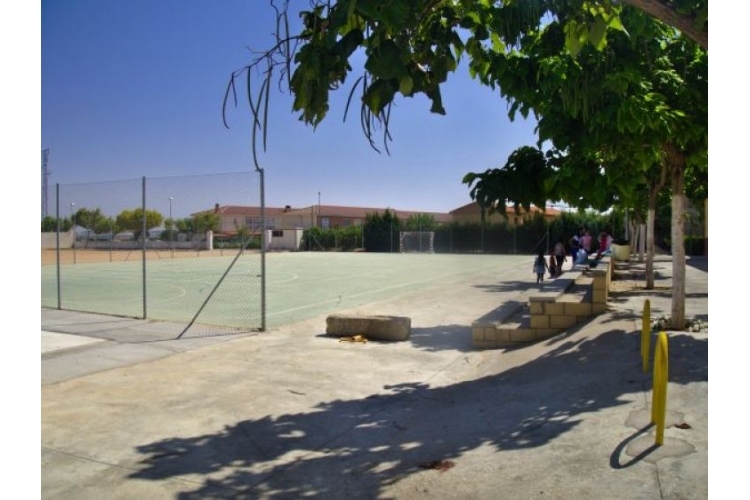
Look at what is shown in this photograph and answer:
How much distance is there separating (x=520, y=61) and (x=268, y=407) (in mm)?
4878

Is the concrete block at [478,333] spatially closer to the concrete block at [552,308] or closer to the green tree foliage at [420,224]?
the concrete block at [552,308]

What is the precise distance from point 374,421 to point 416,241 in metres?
48.2

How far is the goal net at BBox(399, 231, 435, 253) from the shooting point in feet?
174

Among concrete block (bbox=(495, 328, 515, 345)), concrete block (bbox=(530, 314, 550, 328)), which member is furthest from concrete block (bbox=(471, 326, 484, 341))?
concrete block (bbox=(530, 314, 550, 328))

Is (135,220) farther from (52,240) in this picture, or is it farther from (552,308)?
(552,308)

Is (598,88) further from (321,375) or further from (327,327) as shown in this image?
(327,327)

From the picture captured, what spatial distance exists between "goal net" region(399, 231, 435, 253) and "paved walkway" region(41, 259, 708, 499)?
4305 centimetres

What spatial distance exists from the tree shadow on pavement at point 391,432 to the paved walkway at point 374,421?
22 millimetres

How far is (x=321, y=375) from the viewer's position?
26.9 feet

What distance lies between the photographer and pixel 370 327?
10.8m

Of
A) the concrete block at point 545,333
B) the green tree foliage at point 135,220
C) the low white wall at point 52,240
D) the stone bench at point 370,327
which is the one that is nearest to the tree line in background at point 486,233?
the green tree foliage at point 135,220

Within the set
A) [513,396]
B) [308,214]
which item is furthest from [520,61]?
[308,214]

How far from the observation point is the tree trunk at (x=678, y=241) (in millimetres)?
8602

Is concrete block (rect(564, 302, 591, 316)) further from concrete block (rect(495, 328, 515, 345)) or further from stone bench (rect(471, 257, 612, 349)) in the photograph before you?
concrete block (rect(495, 328, 515, 345))
